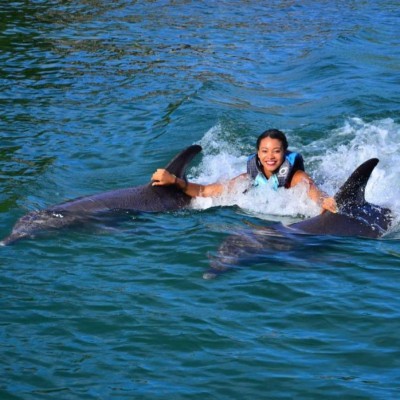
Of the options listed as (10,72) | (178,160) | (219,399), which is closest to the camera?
(219,399)

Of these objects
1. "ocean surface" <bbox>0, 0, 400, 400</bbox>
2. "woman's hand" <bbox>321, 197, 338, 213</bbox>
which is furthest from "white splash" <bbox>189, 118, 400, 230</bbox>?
"woman's hand" <bbox>321, 197, 338, 213</bbox>

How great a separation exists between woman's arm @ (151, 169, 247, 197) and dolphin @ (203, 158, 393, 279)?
1190 mm

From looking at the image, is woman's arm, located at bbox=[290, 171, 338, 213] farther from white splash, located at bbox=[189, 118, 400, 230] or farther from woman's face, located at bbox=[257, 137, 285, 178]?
woman's face, located at bbox=[257, 137, 285, 178]

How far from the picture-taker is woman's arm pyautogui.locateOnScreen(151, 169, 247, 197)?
10492 mm

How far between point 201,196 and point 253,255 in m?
2.13

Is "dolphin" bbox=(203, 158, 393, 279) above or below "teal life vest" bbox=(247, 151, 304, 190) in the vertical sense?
below

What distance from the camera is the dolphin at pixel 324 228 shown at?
Answer: 29.1 feet

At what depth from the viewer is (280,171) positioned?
10602mm

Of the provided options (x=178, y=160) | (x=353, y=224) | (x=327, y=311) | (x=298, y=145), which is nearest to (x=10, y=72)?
(x=298, y=145)

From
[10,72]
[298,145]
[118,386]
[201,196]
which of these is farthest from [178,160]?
[10,72]

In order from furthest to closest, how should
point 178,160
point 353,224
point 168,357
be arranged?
1. point 178,160
2. point 353,224
3. point 168,357

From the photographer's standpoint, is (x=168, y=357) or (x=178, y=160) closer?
(x=168, y=357)

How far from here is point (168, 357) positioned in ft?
23.2

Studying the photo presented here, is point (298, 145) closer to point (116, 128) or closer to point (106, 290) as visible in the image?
point (116, 128)
